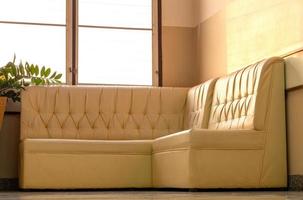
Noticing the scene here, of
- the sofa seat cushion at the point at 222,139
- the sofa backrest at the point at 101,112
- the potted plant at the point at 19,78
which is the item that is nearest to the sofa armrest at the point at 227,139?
the sofa seat cushion at the point at 222,139

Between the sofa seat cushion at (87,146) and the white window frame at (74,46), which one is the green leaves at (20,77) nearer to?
the white window frame at (74,46)

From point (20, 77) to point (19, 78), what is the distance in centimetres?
2

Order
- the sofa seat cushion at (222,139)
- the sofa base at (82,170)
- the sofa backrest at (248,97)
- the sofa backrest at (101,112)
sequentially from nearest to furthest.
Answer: the sofa seat cushion at (222,139) < the sofa backrest at (248,97) < the sofa base at (82,170) < the sofa backrest at (101,112)

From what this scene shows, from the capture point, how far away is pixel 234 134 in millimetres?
4566

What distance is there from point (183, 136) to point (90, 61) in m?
2.70

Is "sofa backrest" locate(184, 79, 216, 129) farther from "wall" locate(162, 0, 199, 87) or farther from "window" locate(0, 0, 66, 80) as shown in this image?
"window" locate(0, 0, 66, 80)

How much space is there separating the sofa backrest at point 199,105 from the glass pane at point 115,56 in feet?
3.37

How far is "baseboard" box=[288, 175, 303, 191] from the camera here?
4.52m

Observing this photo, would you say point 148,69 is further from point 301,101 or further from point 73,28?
point 301,101

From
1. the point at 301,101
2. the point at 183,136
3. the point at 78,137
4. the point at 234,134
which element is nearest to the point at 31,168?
the point at 78,137

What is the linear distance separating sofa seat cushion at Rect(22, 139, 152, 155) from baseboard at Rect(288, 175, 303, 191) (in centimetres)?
151

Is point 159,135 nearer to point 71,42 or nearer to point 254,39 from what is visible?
point 254,39

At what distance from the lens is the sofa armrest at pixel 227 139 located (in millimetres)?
4516

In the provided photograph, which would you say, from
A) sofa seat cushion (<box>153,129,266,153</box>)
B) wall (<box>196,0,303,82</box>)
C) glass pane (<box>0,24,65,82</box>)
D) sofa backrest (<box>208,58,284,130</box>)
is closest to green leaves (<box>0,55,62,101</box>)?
glass pane (<box>0,24,65,82</box>)
